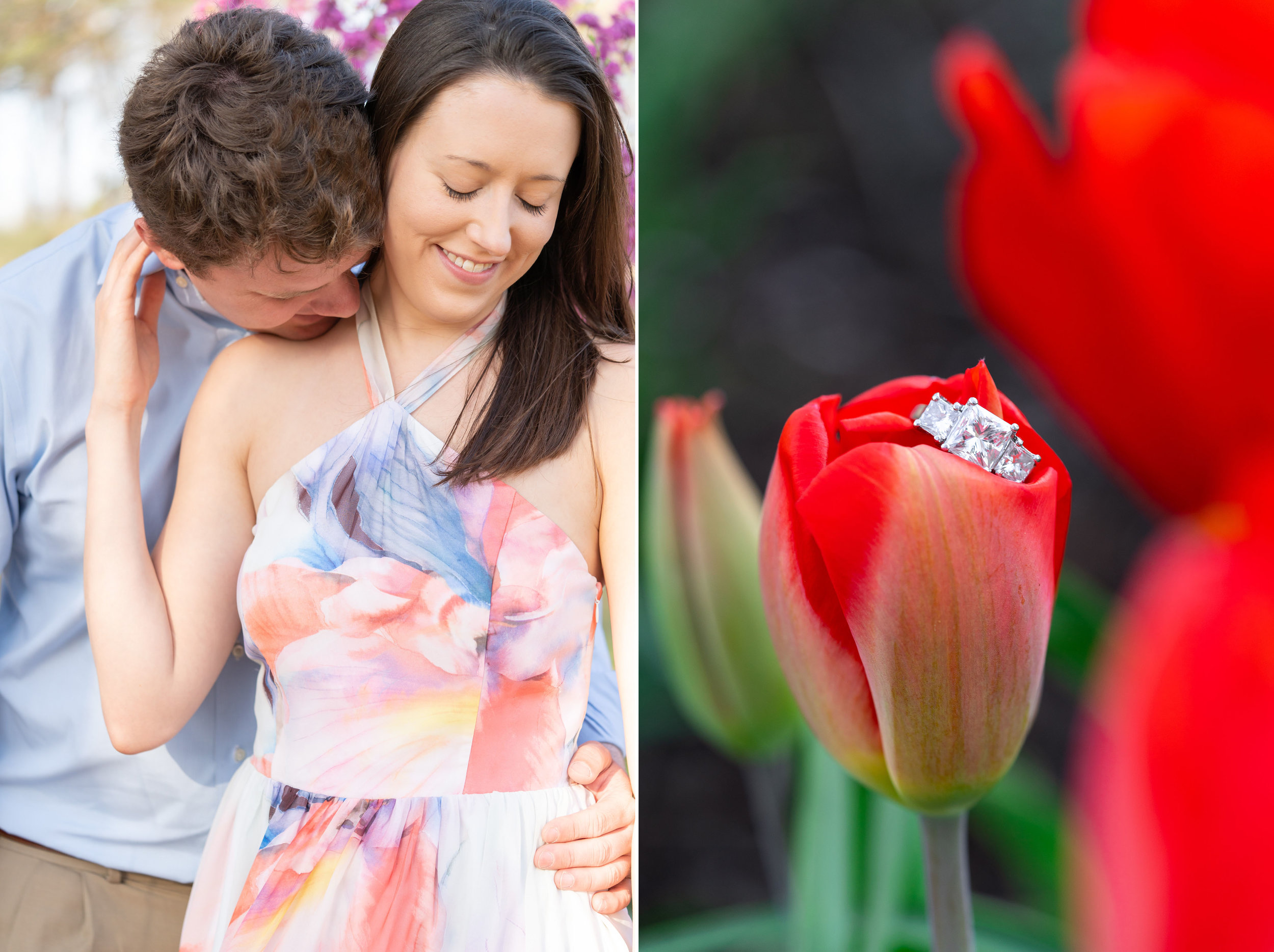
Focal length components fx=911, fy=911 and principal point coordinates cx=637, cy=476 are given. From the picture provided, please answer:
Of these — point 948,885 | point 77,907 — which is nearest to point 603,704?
point 948,885

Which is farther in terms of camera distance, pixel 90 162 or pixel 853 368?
pixel 90 162

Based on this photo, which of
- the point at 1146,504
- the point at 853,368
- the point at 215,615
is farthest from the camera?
the point at 215,615

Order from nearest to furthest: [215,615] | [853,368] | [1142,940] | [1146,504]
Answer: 1. [1142,940]
2. [1146,504]
3. [853,368]
4. [215,615]

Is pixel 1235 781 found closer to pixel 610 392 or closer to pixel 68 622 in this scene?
pixel 610 392

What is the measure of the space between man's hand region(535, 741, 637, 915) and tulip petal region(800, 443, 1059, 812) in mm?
327

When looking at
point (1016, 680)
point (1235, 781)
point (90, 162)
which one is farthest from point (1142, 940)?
point (90, 162)

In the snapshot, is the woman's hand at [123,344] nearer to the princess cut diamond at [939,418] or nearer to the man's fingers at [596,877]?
the man's fingers at [596,877]

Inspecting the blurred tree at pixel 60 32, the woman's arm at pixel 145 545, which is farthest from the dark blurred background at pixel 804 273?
the blurred tree at pixel 60 32

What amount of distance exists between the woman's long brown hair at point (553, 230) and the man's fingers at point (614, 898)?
313 mm

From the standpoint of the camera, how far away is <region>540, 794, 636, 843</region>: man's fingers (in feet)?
2.16

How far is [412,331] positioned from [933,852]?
509 mm

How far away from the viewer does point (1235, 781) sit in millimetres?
213

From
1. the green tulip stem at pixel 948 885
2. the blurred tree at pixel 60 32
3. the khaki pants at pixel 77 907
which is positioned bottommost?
the khaki pants at pixel 77 907

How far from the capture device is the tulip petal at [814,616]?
373mm
